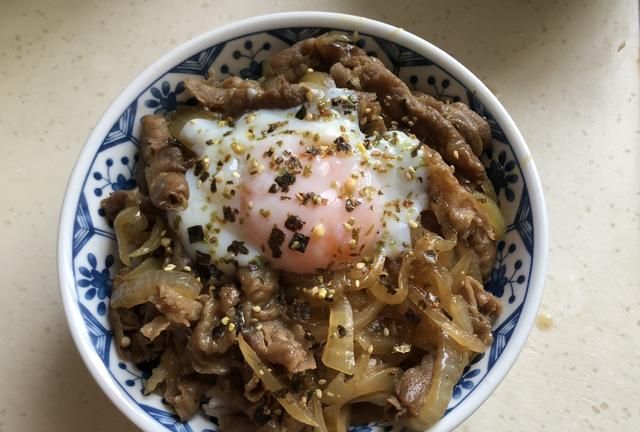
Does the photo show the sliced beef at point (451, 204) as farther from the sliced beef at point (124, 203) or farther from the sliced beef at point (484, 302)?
the sliced beef at point (124, 203)

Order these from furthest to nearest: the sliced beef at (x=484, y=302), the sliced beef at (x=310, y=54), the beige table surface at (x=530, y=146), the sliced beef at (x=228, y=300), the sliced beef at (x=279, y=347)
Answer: the beige table surface at (x=530, y=146), the sliced beef at (x=310, y=54), the sliced beef at (x=484, y=302), the sliced beef at (x=228, y=300), the sliced beef at (x=279, y=347)

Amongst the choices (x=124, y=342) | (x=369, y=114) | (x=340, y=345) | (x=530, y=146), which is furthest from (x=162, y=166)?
(x=530, y=146)

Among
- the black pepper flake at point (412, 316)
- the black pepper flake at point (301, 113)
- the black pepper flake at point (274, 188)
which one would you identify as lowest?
the black pepper flake at point (412, 316)

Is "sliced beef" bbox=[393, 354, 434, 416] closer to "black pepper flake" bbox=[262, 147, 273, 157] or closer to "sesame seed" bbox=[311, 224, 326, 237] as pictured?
"sesame seed" bbox=[311, 224, 326, 237]

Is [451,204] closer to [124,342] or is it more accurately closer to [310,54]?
[310,54]

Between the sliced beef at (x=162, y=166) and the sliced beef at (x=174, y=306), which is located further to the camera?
the sliced beef at (x=162, y=166)

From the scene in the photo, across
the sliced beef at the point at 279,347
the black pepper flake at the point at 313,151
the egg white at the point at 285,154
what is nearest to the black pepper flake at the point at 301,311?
the sliced beef at the point at 279,347

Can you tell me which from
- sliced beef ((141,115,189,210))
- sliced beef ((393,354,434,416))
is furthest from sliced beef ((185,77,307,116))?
sliced beef ((393,354,434,416))
